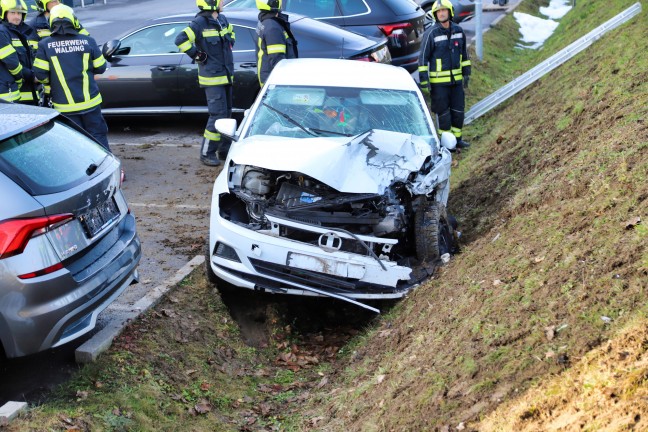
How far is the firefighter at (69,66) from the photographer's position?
8539mm

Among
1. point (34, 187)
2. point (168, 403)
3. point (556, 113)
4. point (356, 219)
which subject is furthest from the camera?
point (556, 113)

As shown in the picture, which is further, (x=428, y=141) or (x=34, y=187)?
(x=428, y=141)

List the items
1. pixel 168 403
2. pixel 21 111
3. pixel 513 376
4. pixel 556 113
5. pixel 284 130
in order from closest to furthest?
1. pixel 513 376
2. pixel 168 403
3. pixel 21 111
4. pixel 284 130
5. pixel 556 113

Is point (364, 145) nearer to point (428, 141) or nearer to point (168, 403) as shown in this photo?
point (428, 141)

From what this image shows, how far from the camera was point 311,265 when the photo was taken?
6020 millimetres

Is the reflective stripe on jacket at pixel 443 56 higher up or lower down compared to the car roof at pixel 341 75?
lower down

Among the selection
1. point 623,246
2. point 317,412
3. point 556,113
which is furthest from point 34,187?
point 556,113

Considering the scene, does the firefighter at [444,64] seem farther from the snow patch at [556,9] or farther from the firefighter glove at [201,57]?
the snow patch at [556,9]

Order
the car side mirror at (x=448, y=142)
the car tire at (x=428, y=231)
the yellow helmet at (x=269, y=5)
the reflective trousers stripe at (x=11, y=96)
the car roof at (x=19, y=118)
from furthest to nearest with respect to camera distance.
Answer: the yellow helmet at (x=269, y=5), the reflective trousers stripe at (x=11, y=96), the car side mirror at (x=448, y=142), the car tire at (x=428, y=231), the car roof at (x=19, y=118)

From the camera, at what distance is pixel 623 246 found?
4.92 meters

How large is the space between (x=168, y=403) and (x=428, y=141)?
3.41 meters

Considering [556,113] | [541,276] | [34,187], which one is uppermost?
[34,187]

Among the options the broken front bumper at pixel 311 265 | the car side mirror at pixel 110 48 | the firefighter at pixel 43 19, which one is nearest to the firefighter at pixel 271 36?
the car side mirror at pixel 110 48

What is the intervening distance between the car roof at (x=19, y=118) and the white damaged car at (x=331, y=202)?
158cm
